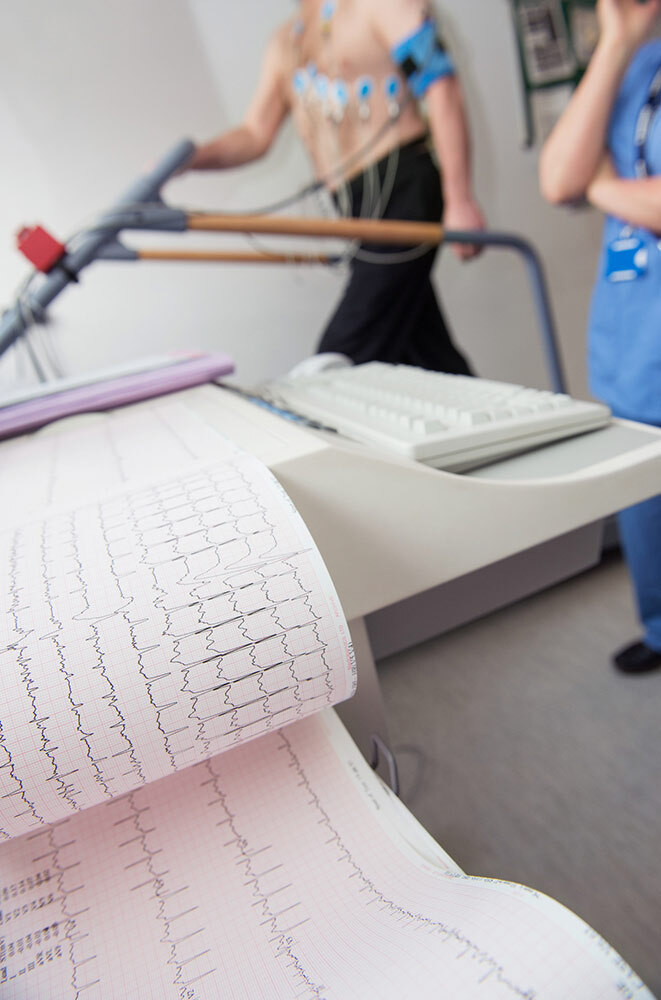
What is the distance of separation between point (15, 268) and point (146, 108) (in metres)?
0.42

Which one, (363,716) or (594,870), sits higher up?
(363,716)

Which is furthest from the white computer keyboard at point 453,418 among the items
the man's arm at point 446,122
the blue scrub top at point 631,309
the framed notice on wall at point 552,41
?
the framed notice on wall at point 552,41

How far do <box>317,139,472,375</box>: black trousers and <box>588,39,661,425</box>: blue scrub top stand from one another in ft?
1.93

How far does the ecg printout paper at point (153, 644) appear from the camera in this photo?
25 cm

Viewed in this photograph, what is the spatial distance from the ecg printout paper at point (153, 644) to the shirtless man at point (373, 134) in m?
1.13

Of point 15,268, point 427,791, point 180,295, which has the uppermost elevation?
point 15,268

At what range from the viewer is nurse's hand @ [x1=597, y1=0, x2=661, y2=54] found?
699mm

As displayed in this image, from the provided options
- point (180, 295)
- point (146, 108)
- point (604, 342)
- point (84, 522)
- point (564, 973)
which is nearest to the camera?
point (564, 973)

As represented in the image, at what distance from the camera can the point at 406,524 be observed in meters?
0.35

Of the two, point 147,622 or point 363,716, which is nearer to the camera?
point 147,622

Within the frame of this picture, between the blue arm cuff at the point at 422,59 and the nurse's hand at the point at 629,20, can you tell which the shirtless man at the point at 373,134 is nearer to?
the blue arm cuff at the point at 422,59

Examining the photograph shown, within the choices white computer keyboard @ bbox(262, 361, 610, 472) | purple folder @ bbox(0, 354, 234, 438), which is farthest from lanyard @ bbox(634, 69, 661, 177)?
purple folder @ bbox(0, 354, 234, 438)

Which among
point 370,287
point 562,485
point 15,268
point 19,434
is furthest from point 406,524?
point 15,268

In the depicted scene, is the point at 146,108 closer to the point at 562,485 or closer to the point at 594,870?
the point at 562,485
